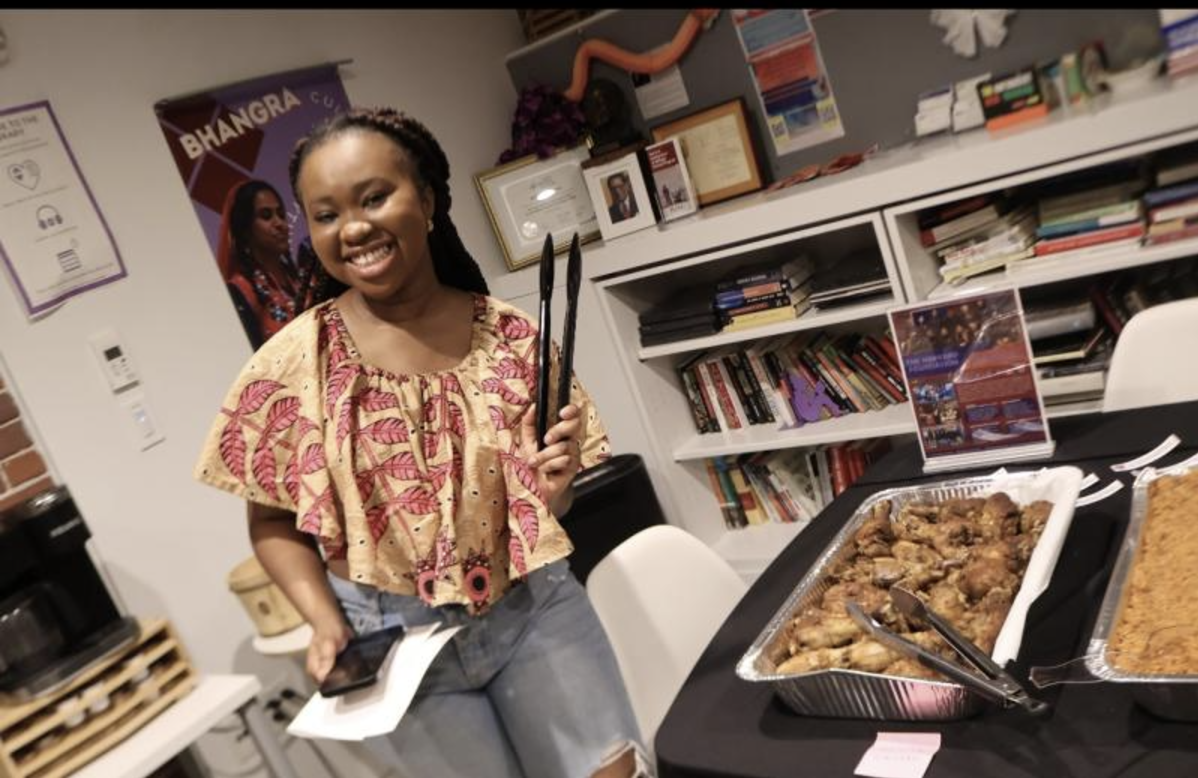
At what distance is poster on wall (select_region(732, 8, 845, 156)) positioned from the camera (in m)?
2.79

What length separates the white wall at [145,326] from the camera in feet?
7.28

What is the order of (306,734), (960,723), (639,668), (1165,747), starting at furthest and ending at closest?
(639,668) → (306,734) → (960,723) → (1165,747)

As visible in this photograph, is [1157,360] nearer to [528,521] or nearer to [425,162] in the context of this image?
[528,521]

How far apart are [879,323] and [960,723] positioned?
2010mm

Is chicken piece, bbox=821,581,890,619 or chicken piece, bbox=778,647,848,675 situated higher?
chicken piece, bbox=821,581,890,619

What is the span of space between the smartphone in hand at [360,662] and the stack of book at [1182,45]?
2.01 metres

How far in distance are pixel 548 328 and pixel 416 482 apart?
0.99 ft

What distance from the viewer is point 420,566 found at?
4.33 feet

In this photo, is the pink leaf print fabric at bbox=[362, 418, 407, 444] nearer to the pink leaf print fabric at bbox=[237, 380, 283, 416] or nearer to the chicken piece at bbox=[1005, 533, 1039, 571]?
the pink leaf print fabric at bbox=[237, 380, 283, 416]

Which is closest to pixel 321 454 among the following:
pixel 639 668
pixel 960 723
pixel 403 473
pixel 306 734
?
pixel 403 473

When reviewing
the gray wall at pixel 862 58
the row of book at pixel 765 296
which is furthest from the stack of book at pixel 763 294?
the gray wall at pixel 862 58

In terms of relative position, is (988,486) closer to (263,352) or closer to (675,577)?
(675,577)

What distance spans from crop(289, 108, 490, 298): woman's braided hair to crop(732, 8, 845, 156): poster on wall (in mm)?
1677

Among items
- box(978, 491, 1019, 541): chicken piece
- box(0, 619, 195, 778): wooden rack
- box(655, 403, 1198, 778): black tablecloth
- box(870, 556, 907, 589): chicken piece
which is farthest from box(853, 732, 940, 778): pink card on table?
box(0, 619, 195, 778): wooden rack
